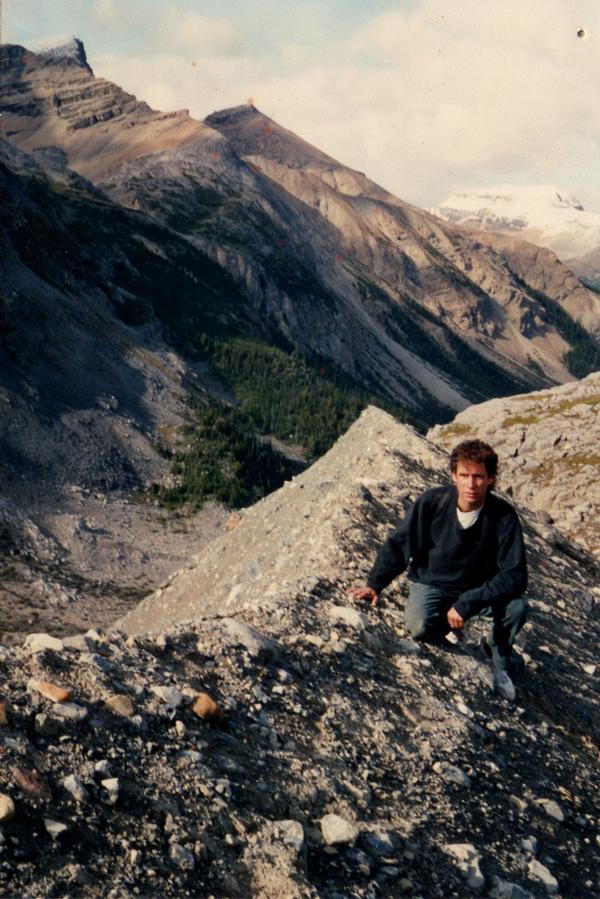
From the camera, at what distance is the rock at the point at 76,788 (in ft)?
24.9

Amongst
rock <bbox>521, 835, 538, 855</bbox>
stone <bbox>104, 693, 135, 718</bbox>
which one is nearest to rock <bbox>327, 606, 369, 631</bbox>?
rock <bbox>521, 835, 538, 855</bbox>

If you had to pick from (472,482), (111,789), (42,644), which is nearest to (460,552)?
(472,482)

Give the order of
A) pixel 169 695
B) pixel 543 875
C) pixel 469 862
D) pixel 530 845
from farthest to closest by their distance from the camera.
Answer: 1. pixel 530 845
2. pixel 169 695
3. pixel 543 875
4. pixel 469 862

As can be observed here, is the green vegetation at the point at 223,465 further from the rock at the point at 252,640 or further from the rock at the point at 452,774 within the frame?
the rock at the point at 452,774

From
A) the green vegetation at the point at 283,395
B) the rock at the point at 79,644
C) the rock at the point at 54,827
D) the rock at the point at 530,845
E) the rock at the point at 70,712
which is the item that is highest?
the rock at the point at 530,845

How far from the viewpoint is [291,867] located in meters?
7.74

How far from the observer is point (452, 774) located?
10.2 meters

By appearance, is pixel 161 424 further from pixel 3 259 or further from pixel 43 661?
pixel 43 661

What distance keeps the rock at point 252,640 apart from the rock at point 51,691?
9.36 feet

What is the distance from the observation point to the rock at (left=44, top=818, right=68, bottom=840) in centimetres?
709

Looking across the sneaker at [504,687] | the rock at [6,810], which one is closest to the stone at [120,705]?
the rock at [6,810]

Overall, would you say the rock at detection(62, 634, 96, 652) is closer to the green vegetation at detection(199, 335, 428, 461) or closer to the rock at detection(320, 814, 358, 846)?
the rock at detection(320, 814, 358, 846)

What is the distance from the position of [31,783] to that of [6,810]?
18.5 inches

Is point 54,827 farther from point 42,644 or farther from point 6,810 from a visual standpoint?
point 42,644
